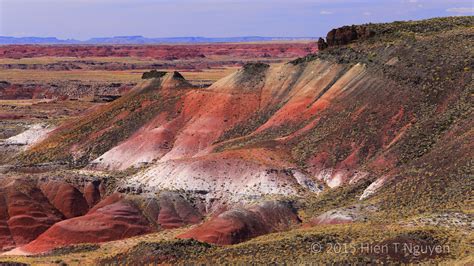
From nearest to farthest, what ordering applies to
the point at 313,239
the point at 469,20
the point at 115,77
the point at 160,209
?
the point at 313,239
the point at 160,209
the point at 469,20
the point at 115,77

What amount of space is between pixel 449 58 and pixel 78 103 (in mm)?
90034

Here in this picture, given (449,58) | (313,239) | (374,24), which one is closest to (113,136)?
(374,24)

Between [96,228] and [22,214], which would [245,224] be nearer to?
[96,228]

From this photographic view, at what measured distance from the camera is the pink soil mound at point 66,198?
60.3 meters

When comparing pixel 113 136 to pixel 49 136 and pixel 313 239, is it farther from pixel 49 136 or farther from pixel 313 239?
pixel 313 239

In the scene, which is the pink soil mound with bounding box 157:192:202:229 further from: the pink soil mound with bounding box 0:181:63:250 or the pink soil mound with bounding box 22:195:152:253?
the pink soil mound with bounding box 0:181:63:250

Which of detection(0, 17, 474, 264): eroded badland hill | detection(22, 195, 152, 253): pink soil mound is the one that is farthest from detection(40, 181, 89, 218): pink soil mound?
detection(22, 195, 152, 253): pink soil mound

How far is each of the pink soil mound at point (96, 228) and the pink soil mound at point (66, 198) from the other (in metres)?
4.51

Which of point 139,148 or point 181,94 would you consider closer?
point 139,148

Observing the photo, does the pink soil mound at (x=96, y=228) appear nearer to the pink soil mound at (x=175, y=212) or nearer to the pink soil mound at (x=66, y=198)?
the pink soil mound at (x=175, y=212)

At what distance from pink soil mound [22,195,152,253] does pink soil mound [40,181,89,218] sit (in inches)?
178

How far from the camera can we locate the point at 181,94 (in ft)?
258

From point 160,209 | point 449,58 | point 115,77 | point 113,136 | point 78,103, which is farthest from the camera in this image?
point 115,77

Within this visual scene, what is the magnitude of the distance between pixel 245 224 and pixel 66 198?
18.6 m
